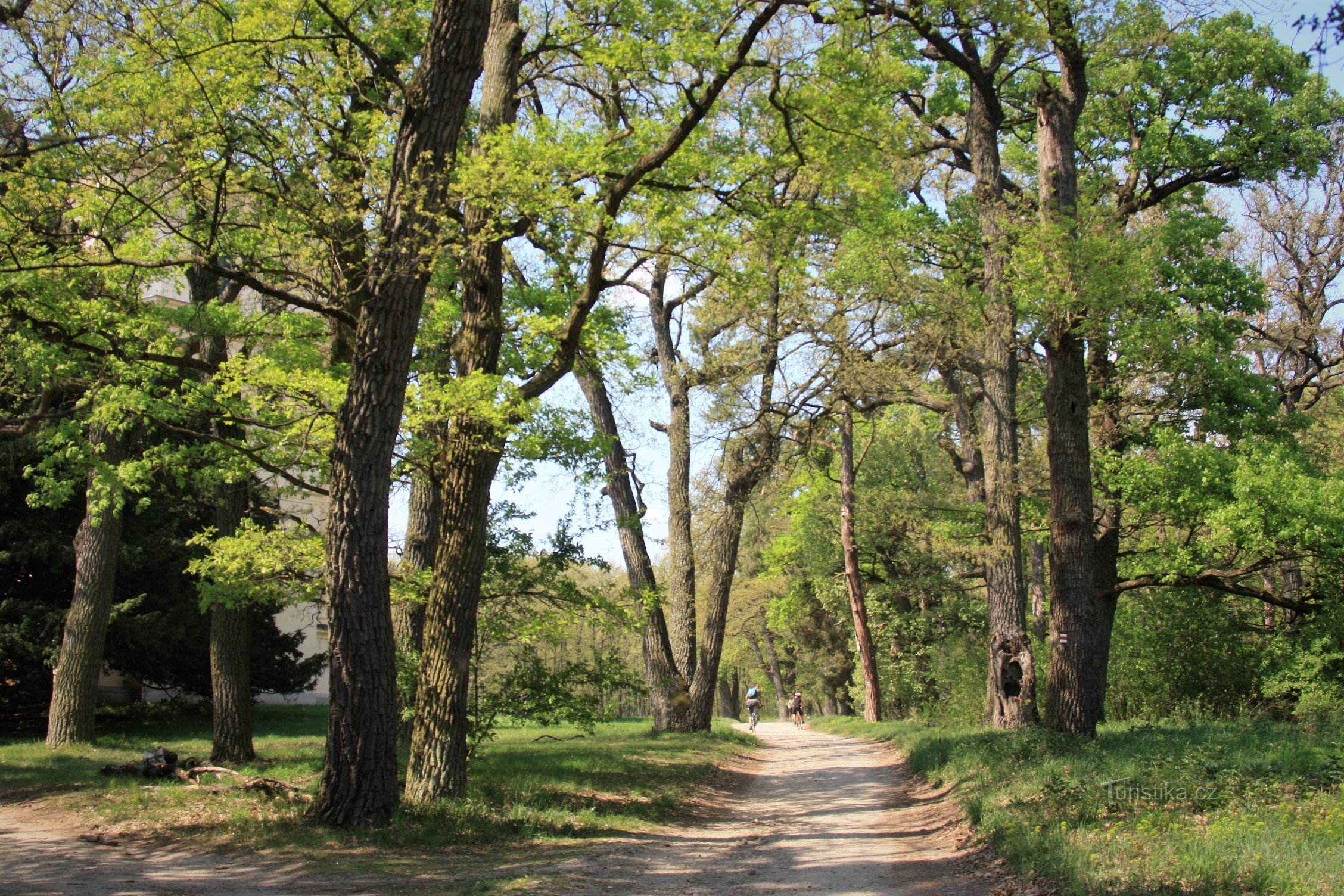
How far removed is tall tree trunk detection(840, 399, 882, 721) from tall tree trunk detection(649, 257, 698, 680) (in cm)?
646

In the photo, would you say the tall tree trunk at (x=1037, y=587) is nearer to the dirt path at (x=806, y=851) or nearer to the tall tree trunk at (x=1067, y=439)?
the dirt path at (x=806, y=851)

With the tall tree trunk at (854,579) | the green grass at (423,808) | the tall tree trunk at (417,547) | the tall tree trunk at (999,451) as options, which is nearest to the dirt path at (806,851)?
the green grass at (423,808)

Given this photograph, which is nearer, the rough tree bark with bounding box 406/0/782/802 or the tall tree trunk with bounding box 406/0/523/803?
the rough tree bark with bounding box 406/0/782/802

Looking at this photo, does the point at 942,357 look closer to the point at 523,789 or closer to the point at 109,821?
the point at 523,789

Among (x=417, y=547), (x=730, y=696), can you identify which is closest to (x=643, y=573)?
(x=417, y=547)

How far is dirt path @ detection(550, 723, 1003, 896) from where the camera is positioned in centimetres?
676

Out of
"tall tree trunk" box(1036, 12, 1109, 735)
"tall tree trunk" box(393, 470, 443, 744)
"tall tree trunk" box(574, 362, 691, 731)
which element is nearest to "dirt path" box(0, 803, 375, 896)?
"tall tree trunk" box(393, 470, 443, 744)

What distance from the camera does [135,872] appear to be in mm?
6715

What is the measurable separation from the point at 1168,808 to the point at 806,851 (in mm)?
3095

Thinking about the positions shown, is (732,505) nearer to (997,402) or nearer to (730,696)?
(997,402)

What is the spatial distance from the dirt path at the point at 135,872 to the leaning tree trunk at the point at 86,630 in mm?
8549

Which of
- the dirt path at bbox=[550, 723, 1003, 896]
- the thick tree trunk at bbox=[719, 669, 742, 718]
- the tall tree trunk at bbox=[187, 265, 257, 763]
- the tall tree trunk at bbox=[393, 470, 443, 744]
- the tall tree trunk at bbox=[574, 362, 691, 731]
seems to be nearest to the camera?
the dirt path at bbox=[550, 723, 1003, 896]

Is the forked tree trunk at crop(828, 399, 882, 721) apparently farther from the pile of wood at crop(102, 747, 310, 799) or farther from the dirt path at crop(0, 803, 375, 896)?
the dirt path at crop(0, 803, 375, 896)

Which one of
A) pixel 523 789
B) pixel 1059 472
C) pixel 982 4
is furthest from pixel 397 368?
pixel 1059 472
